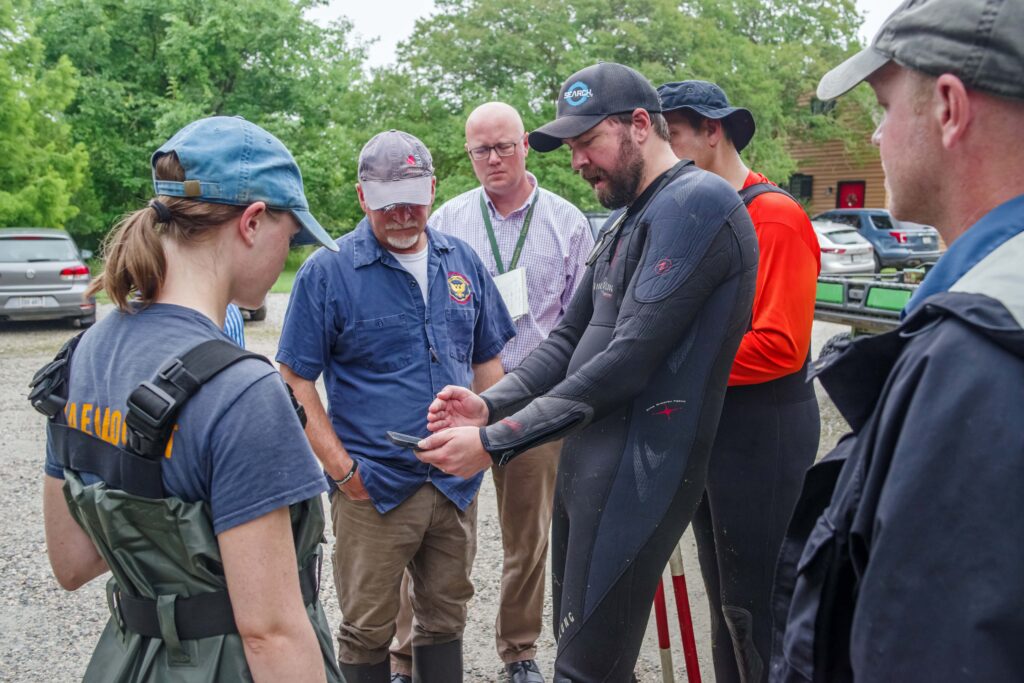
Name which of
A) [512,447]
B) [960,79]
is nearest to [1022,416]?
[960,79]

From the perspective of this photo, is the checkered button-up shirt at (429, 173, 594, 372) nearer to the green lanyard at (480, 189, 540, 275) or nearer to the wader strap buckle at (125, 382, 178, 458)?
the green lanyard at (480, 189, 540, 275)

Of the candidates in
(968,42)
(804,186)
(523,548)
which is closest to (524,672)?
(523,548)

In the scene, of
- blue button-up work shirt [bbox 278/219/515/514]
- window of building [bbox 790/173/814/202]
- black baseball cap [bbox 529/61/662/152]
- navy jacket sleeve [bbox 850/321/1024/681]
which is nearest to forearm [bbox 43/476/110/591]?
blue button-up work shirt [bbox 278/219/515/514]

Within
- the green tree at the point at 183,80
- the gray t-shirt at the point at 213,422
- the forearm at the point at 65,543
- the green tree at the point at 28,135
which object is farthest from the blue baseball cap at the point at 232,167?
the green tree at the point at 183,80

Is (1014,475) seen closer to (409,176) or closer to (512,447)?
(512,447)

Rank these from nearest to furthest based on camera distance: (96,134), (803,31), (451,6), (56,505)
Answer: (56,505) < (451,6) < (803,31) < (96,134)

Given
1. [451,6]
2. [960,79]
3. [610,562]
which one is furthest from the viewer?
[451,6]

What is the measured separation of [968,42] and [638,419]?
1507 millimetres

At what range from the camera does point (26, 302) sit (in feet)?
49.4

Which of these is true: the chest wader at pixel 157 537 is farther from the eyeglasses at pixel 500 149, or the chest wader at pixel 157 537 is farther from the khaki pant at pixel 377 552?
the eyeglasses at pixel 500 149

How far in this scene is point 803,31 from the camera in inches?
1161

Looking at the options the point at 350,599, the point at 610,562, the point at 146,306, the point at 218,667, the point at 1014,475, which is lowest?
the point at 350,599

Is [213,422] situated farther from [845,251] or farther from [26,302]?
[845,251]

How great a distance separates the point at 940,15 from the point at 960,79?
3.8 inches
